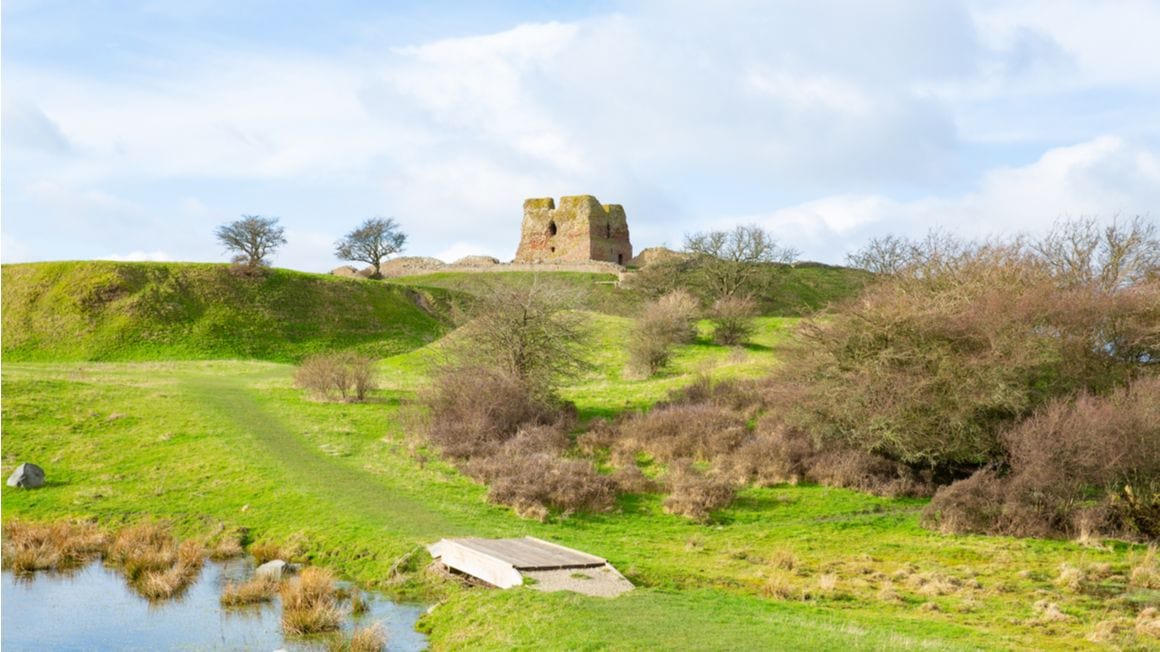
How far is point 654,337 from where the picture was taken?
46.5 meters

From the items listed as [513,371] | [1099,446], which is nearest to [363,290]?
[513,371]

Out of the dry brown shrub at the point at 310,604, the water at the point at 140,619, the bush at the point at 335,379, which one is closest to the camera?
the water at the point at 140,619

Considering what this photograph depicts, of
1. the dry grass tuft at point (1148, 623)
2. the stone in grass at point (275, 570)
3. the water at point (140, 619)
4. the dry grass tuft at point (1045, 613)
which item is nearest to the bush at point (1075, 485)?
the dry grass tuft at point (1045, 613)

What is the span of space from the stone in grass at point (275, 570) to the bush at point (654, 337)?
27.4 meters

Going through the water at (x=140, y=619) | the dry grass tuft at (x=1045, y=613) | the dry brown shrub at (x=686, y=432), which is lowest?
the water at (x=140, y=619)

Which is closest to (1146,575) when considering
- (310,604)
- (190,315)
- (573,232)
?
(310,604)

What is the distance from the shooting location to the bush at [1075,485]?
75.9ft

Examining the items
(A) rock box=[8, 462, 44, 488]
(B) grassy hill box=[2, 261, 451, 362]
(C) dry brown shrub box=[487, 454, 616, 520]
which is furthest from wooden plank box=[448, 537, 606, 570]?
(B) grassy hill box=[2, 261, 451, 362]

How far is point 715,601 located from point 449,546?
244 inches

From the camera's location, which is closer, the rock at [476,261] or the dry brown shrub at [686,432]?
the dry brown shrub at [686,432]

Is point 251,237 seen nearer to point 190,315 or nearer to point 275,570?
point 190,315

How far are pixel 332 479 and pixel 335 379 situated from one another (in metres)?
12.2

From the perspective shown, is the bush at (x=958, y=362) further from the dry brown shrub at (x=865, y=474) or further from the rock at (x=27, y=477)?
the rock at (x=27, y=477)

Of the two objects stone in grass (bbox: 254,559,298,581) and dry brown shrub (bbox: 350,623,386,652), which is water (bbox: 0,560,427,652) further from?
stone in grass (bbox: 254,559,298,581)
